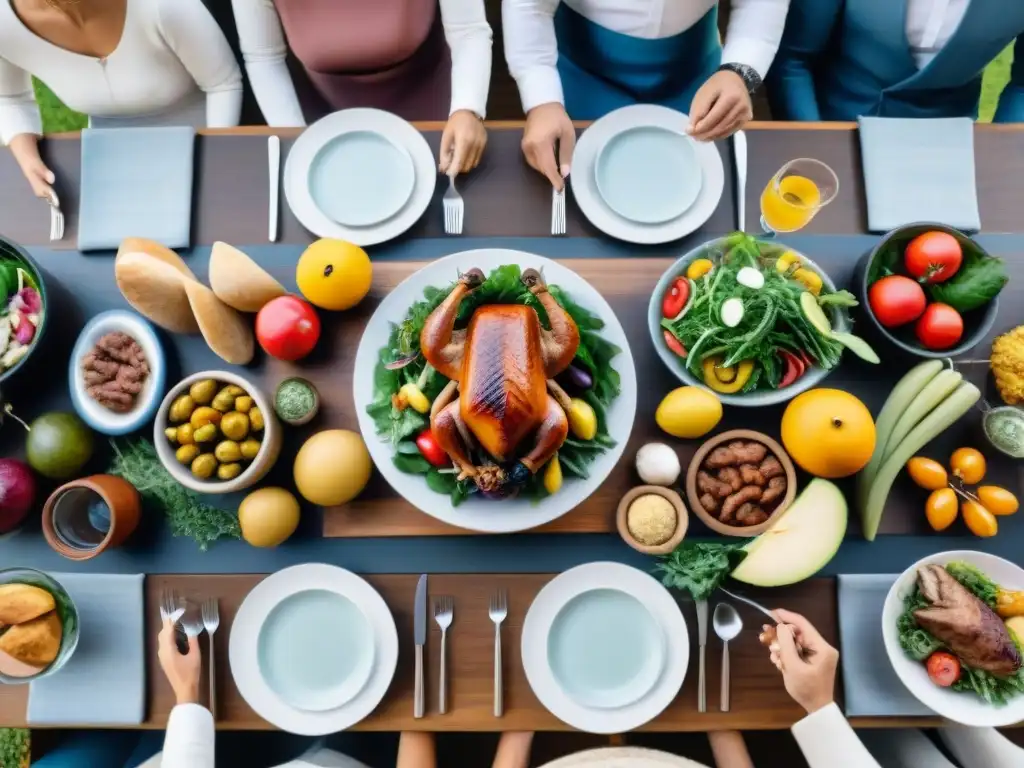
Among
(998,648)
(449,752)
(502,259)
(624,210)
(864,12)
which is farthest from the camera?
(449,752)

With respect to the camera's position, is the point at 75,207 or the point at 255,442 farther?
the point at 75,207

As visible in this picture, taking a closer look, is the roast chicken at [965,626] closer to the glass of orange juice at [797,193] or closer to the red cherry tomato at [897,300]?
the red cherry tomato at [897,300]

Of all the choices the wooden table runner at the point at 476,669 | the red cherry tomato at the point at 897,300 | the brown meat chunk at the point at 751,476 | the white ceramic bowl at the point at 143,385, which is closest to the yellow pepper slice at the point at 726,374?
the brown meat chunk at the point at 751,476

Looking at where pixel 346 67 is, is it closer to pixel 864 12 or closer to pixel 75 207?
pixel 75 207

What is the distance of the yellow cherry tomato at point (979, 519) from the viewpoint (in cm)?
99

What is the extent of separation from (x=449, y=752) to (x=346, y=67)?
1662 millimetres

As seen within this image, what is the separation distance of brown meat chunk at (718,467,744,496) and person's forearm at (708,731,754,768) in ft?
1.55

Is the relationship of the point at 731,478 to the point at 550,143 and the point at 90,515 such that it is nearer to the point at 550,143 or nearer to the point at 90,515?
the point at 550,143

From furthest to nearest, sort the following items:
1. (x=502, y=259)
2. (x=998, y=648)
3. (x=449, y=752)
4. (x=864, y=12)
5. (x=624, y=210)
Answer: (x=449, y=752) → (x=864, y=12) → (x=624, y=210) → (x=502, y=259) → (x=998, y=648)

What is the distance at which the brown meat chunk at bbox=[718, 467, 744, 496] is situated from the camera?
97 centimetres

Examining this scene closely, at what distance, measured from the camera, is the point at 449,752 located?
5.38 feet

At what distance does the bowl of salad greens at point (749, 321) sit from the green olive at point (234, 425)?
63 centimetres

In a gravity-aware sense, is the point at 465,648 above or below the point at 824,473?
below

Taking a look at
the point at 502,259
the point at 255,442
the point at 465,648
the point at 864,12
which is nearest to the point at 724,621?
the point at 465,648
